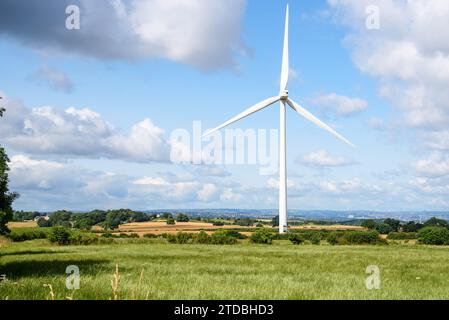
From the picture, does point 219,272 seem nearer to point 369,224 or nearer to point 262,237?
point 262,237

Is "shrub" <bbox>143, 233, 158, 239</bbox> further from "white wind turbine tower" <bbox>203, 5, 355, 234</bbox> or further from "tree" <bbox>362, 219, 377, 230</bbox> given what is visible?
"tree" <bbox>362, 219, 377, 230</bbox>

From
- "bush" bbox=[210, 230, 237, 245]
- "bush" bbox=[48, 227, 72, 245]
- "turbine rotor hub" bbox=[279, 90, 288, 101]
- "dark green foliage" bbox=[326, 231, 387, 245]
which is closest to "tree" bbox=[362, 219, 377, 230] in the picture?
"dark green foliage" bbox=[326, 231, 387, 245]

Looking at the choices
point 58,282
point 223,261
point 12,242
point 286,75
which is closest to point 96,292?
point 58,282

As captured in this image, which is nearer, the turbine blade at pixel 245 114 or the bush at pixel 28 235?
the bush at pixel 28 235

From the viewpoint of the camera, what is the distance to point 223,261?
114 feet

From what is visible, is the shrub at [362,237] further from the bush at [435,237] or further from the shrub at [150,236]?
the shrub at [150,236]

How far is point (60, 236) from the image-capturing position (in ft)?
190

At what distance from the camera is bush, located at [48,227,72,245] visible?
58.0 meters

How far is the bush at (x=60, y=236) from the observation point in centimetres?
5797

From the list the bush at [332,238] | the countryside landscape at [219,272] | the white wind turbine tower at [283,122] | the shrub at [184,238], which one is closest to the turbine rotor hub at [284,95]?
the white wind turbine tower at [283,122]

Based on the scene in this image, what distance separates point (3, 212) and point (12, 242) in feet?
129

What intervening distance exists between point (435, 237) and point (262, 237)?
2139 centimetres

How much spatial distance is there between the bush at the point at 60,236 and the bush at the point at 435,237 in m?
42.4
